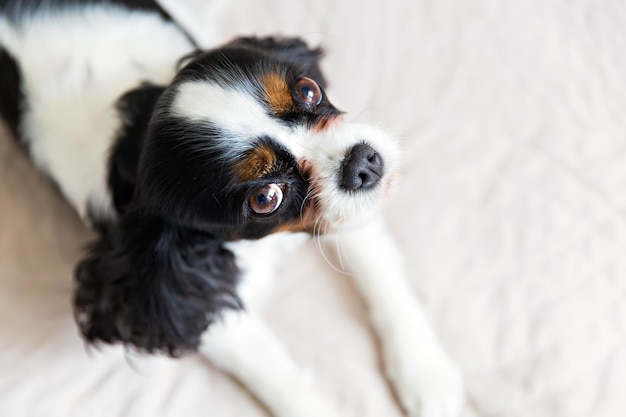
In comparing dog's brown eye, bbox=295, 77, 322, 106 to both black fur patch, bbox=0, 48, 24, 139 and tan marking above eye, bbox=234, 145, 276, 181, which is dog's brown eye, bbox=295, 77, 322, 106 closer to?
tan marking above eye, bbox=234, 145, 276, 181

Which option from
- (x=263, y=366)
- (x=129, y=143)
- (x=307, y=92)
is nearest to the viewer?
(x=307, y=92)

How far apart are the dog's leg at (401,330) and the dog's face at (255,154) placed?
33 centimetres

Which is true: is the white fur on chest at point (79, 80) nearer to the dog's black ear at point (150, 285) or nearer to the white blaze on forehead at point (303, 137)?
the dog's black ear at point (150, 285)

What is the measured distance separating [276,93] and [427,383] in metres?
0.79

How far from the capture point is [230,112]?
1.10m

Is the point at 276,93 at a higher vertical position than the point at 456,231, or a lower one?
higher

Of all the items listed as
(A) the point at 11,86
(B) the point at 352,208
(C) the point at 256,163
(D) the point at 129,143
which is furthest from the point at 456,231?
(A) the point at 11,86

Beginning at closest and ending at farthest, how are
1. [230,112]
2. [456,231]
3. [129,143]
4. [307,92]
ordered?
1. [230,112]
2. [307,92]
3. [129,143]
4. [456,231]

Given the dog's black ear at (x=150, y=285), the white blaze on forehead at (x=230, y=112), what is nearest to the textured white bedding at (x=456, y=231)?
the dog's black ear at (x=150, y=285)

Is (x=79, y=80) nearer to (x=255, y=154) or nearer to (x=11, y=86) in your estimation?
(x=11, y=86)

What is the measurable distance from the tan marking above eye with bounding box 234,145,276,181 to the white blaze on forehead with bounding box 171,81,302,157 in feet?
0.06

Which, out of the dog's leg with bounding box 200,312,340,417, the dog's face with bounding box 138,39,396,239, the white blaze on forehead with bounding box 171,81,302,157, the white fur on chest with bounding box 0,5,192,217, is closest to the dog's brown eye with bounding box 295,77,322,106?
the dog's face with bounding box 138,39,396,239

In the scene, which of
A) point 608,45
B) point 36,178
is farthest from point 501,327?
point 36,178

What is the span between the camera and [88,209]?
4.84 ft
